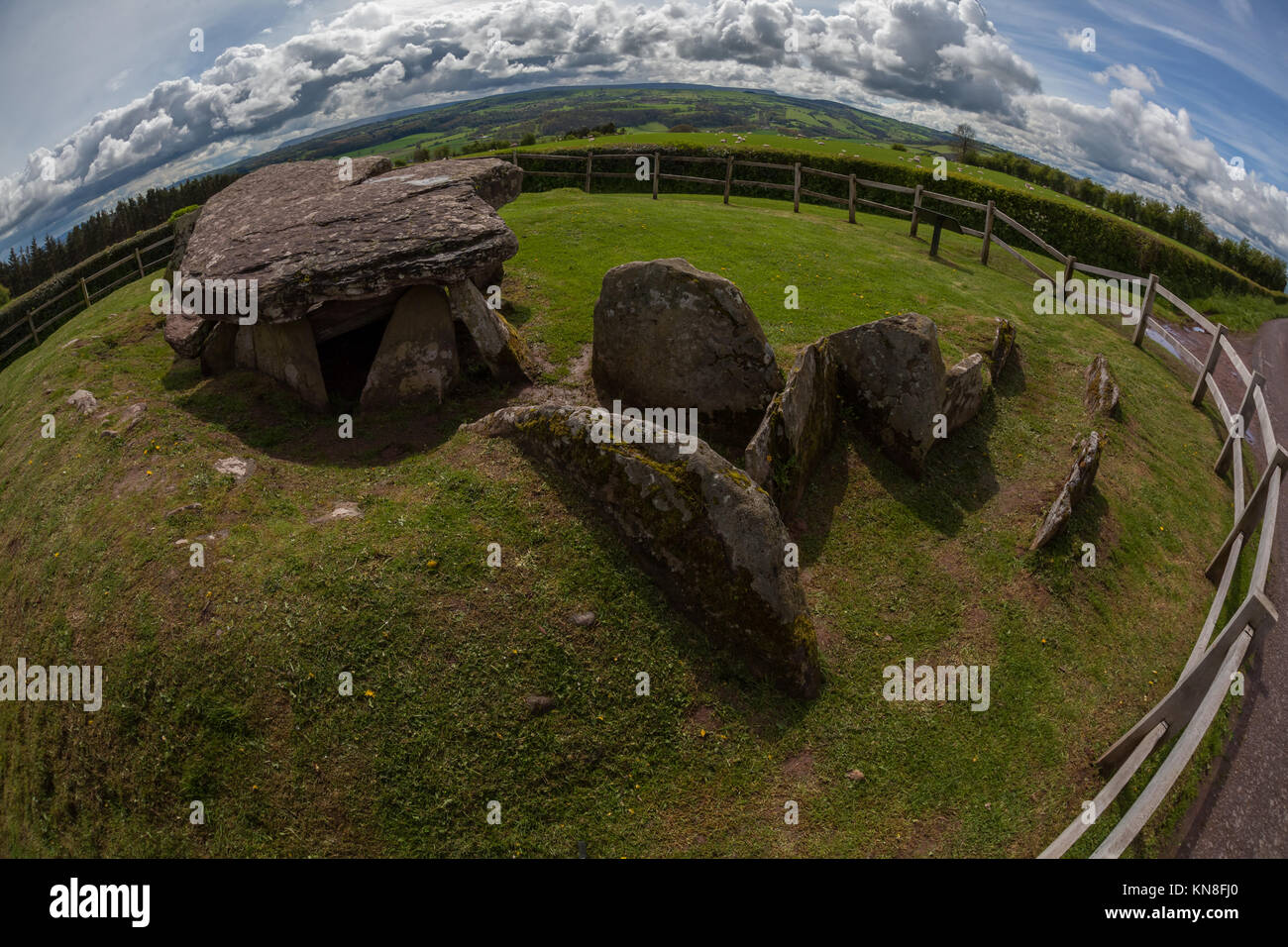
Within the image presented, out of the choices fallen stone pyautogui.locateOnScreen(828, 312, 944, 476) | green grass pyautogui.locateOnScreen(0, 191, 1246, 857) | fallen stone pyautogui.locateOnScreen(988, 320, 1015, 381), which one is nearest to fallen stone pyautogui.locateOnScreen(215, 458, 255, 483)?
green grass pyautogui.locateOnScreen(0, 191, 1246, 857)

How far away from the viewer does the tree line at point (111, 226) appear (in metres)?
71.3

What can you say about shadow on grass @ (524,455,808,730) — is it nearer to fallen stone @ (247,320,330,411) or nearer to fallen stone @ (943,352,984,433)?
fallen stone @ (247,320,330,411)

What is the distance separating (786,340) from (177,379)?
14.2m

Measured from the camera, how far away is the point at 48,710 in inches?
361

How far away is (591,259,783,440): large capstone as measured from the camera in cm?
1269

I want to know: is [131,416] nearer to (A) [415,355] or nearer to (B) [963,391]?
(A) [415,355]

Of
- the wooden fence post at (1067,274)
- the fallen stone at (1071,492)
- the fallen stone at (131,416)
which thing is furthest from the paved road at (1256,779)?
the fallen stone at (131,416)

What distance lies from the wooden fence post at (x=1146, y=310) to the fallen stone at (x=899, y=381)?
12603mm

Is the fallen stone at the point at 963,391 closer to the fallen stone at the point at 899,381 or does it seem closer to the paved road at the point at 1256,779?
the fallen stone at the point at 899,381

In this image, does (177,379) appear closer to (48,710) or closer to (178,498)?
(178,498)

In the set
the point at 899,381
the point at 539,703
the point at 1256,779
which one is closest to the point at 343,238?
the point at 539,703

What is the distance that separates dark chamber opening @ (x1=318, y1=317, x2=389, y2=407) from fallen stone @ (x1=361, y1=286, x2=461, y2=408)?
938 millimetres
